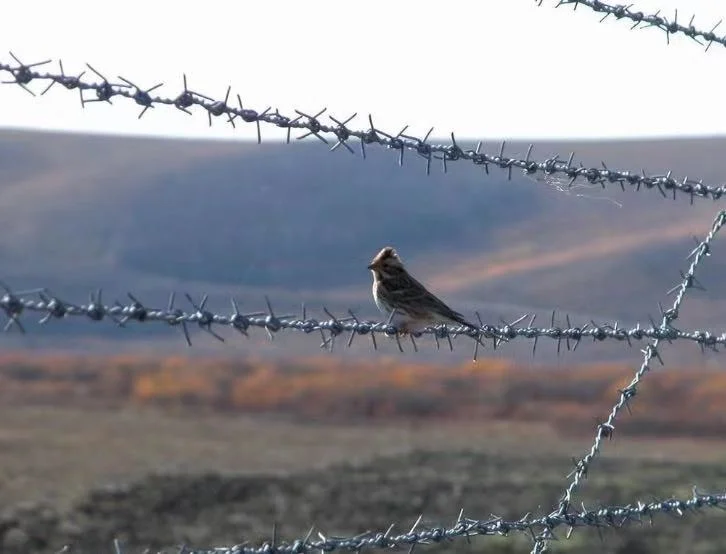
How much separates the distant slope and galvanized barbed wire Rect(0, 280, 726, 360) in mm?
23341

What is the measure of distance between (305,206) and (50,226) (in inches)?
273

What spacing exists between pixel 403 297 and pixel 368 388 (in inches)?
873

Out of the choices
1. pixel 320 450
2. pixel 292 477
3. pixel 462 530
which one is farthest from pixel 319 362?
pixel 462 530

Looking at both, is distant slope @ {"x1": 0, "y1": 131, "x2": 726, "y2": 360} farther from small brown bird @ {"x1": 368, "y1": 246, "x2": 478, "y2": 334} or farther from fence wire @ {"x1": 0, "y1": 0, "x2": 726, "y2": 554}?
fence wire @ {"x1": 0, "y1": 0, "x2": 726, "y2": 554}

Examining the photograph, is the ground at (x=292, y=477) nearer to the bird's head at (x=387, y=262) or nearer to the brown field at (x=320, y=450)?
the brown field at (x=320, y=450)

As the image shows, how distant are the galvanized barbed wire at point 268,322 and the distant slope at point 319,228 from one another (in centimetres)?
2334

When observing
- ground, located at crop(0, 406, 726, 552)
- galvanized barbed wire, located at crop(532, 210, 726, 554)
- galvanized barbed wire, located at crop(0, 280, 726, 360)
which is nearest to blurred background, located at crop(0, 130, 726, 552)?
ground, located at crop(0, 406, 726, 552)

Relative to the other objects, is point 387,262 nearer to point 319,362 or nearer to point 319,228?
point 319,362

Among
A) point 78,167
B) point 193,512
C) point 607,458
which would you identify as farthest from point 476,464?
point 78,167

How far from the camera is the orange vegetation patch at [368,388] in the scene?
2833 centimetres

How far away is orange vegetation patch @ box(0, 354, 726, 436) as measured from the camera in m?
28.3

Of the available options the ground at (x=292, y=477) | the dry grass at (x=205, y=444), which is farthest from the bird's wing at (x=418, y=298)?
the dry grass at (x=205, y=444)

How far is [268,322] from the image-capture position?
4059 millimetres

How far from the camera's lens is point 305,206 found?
1561 inches
